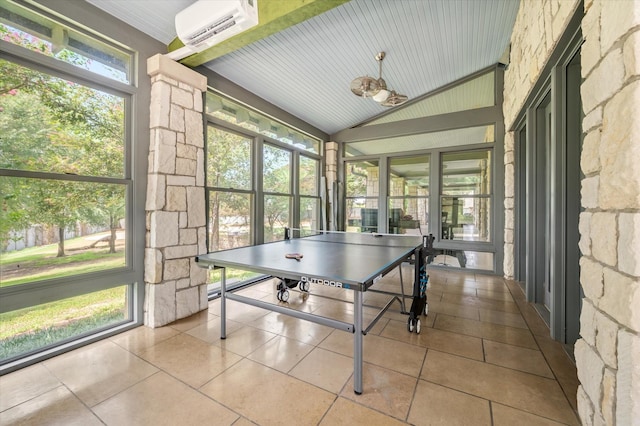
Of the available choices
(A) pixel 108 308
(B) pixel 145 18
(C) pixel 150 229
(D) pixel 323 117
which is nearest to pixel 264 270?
(C) pixel 150 229

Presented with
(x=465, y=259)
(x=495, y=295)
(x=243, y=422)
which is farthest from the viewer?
(x=465, y=259)

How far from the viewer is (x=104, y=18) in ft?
7.58

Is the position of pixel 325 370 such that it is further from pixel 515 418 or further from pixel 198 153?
pixel 198 153

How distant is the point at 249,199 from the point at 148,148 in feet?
5.17

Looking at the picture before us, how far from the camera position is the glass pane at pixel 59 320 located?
6.56ft

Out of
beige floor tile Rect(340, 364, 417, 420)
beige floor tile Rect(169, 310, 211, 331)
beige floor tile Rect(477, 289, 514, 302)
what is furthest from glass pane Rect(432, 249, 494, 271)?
beige floor tile Rect(169, 310, 211, 331)

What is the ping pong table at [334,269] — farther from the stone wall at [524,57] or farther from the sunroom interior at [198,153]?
the stone wall at [524,57]

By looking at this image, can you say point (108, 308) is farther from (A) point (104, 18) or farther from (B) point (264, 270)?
(A) point (104, 18)

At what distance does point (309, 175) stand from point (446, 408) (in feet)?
14.9

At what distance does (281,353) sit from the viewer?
7.13ft

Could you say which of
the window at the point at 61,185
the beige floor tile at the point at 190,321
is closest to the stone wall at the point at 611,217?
the beige floor tile at the point at 190,321

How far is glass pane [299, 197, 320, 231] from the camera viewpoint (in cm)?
531

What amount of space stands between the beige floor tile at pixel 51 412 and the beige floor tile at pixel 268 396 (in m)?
0.64

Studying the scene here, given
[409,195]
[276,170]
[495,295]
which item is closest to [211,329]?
[276,170]
